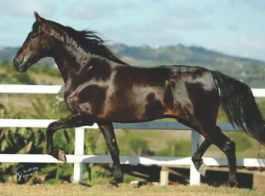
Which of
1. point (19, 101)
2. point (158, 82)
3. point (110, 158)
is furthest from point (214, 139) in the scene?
point (19, 101)

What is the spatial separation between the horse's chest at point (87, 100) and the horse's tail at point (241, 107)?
1497 mm

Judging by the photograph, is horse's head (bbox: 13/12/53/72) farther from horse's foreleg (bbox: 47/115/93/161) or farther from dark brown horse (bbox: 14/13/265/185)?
horse's foreleg (bbox: 47/115/93/161)

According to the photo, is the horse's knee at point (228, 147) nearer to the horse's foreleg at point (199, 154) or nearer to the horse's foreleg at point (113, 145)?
the horse's foreleg at point (199, 154)

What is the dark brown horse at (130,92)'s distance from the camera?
9.99m

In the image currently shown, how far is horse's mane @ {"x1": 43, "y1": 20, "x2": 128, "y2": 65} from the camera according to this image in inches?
416

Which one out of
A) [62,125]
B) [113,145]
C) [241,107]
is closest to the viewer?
[62,125]

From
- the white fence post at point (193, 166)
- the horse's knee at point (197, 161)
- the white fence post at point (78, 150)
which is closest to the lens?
the horse's knee at point (197, 161)

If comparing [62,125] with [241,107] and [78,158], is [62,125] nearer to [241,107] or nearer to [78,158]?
[78,158]

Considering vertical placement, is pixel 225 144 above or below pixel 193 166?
above

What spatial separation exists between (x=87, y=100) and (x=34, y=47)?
103cm

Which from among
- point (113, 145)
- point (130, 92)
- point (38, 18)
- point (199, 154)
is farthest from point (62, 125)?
point (199, 154)

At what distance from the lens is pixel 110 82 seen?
10.2 meters

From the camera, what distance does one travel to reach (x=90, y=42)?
1065cm

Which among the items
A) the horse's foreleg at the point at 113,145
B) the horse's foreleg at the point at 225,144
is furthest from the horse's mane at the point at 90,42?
the horse's foreleg at the point at 225,144
